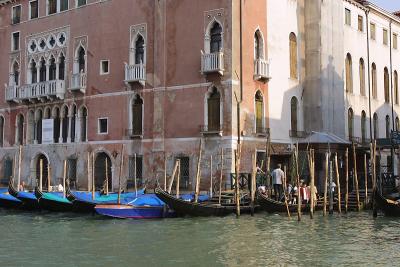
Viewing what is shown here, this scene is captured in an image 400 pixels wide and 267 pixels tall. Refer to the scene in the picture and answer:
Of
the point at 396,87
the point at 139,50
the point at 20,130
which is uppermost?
the point at 139,50

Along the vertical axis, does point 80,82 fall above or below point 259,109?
above

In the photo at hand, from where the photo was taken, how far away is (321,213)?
14.4 m

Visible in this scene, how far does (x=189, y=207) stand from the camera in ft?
44.8

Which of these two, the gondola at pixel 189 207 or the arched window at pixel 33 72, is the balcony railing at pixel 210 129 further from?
the arched window at pixel 33 72

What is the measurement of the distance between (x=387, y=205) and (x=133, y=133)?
792 cm

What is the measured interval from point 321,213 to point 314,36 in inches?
269

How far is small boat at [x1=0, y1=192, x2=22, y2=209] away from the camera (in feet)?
54.5

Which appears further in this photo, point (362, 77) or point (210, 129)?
point (362, 77)

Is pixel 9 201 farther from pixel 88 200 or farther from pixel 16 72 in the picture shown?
pixel 16 72

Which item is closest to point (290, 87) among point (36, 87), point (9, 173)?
point (36, 87)

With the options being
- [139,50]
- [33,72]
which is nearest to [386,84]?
[139,50]

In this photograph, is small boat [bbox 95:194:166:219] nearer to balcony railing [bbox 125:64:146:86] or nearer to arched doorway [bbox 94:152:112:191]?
balcony railing [bbox 125:64:146:86]

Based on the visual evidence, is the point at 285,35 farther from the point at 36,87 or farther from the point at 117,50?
the point at 36,87

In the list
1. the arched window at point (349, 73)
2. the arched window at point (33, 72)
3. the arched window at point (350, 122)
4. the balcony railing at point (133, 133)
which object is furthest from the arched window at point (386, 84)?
the arched window at point (33, 72)
